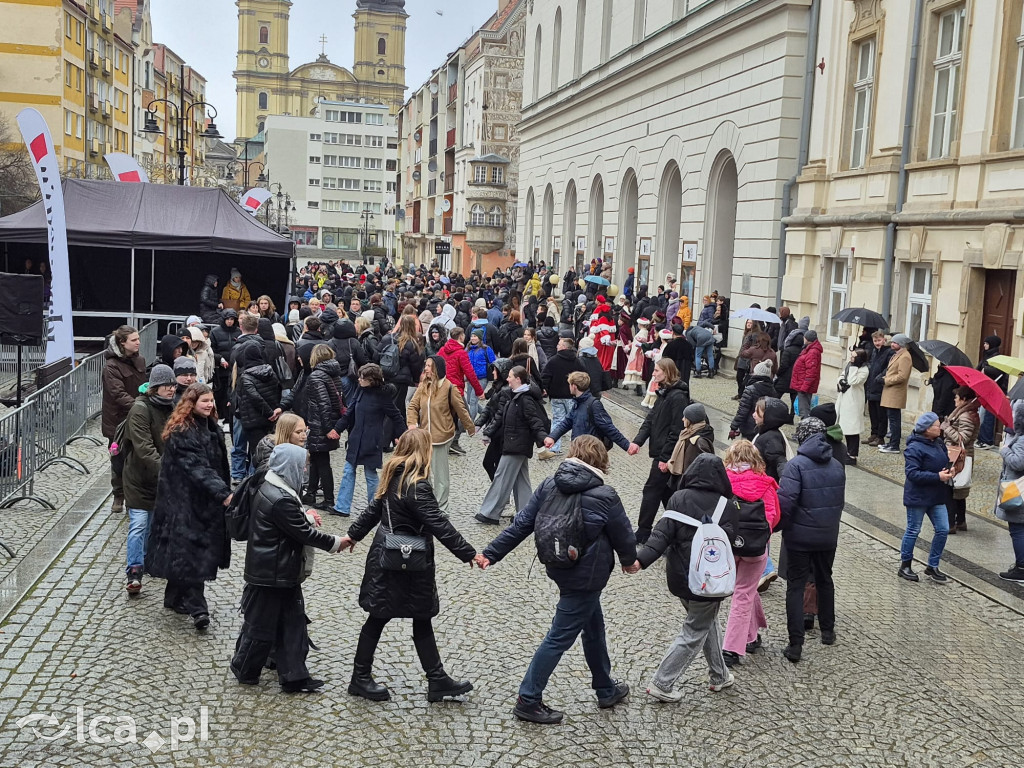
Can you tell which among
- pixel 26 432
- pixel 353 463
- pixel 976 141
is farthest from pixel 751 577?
pixel 976 141

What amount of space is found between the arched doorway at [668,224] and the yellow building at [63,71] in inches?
1148

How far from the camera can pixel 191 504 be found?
7238 millimetres

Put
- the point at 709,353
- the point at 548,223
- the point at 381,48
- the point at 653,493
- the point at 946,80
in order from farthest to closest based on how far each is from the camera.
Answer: the point at 381,48 → the point at 548,223 → the point at 709,353 → the point at 946,80 → the point at 653,493

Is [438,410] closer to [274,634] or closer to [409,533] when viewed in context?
[274,634]

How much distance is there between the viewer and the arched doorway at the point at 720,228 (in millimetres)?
26578

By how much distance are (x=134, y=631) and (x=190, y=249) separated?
1411 centimetres

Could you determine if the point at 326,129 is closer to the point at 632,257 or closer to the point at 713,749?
the point at 632,257

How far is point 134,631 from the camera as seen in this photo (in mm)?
7227

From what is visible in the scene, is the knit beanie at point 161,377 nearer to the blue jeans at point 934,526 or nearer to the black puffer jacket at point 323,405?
the black puffer jacket at point 323,405

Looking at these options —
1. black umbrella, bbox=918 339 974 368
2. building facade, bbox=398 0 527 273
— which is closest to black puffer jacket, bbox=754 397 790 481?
black umbrella, bbox=918 339 974 368

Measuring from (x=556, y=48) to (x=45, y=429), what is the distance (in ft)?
120

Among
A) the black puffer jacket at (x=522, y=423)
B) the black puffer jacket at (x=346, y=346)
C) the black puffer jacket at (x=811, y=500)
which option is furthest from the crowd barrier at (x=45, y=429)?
the black puffer jacket at (x=811, y=500)

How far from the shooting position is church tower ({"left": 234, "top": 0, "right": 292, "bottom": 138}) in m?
166

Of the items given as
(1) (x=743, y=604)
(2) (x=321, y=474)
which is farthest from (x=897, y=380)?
(1) (x=743, y=604)
